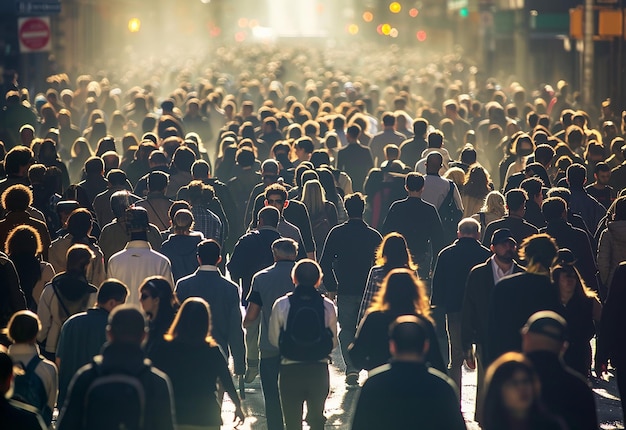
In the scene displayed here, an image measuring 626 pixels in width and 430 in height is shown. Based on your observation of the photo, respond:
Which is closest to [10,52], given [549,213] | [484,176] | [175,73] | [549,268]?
[175,73]

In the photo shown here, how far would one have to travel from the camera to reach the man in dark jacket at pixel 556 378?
7328 millimetres

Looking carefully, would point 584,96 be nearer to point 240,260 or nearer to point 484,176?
point 484,176

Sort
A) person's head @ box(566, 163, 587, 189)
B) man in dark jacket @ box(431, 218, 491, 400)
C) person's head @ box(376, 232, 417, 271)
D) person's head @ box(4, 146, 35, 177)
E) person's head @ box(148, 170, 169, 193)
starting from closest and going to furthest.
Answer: person's head @ box(376, 232, 417, 271)
man in dark jacket @ box(431, 218, 491, 400)
person's head @ box(148, 170, 169, 193)
person's head @ box(566, 163, 587, 189)
person's head @ box(4, 146, 35, 177)

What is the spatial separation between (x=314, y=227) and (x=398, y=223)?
1188 millimetres

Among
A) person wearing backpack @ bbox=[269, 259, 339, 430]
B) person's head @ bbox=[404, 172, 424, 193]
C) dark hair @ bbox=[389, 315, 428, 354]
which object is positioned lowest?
person wearing backpack @ bbox=[269, 259, 339, 430]

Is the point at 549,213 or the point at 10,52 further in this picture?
the point at 10,52

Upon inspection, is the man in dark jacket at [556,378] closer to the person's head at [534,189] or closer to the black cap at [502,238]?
the black cap at [502,238]

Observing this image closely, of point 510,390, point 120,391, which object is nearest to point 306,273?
point 120,391

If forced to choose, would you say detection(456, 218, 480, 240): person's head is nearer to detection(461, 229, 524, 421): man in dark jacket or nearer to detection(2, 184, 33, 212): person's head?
detection(461, 229, 524, 421): man in dark jacket

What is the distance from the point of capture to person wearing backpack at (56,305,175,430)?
7242 mm

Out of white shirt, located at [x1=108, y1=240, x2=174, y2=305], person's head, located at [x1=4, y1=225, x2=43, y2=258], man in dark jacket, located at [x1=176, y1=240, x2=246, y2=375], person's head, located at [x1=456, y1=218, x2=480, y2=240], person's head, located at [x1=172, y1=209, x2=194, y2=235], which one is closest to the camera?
man in dark jacket, located at [x1=176, y1=240, x2=246, y2=375]

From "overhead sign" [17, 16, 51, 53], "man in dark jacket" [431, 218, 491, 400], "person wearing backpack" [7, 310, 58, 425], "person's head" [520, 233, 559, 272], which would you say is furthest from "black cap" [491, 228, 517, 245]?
"overhead sign" [17, 16, 51, 53]

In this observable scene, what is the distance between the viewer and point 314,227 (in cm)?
1490

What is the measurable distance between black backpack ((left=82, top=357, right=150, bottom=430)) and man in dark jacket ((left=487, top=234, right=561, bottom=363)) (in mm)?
3301
